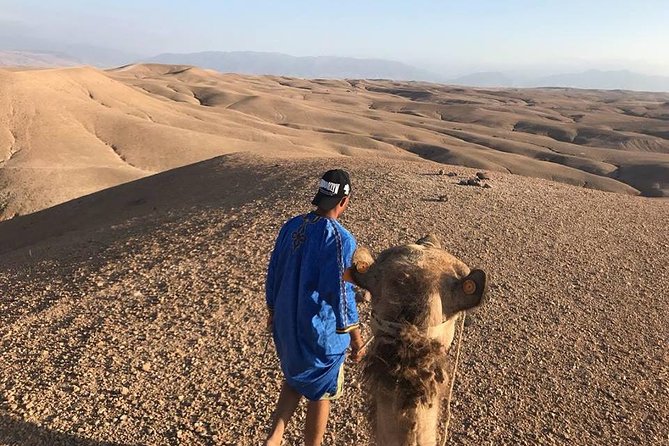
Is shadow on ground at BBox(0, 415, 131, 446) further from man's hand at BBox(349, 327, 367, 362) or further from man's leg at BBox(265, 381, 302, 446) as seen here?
man's hand at BBox(349, 327, 367, 362)

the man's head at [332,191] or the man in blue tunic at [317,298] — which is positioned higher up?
the man's head at [332,191]

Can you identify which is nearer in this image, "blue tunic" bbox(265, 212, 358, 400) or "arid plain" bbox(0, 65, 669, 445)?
"blue tunic" bbox(265, 212, 358, 400)

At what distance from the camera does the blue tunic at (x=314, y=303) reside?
115 inches

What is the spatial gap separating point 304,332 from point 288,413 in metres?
0.72

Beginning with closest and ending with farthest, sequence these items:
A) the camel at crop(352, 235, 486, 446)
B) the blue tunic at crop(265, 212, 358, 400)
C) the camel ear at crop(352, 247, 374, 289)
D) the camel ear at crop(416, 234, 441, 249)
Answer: the camel at crop(352, 235, 486, 446), the camel ear at crop(352, 247, 374, 289), the camel ear at crop(416, 234, 441, 249), the blue tunic at crop(265, 212, 358, 400)

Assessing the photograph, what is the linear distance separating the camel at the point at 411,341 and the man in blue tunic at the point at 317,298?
0.78 meters

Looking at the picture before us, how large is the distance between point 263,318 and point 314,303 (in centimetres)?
353

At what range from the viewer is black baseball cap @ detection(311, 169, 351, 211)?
2974 mm

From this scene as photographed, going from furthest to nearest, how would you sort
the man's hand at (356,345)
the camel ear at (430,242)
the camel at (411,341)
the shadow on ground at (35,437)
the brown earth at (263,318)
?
the brown earth at (263,318) → the shadow on ground at (35,437) → the man's hand at (356,345) → the camel ear at (430,242) → the camel at (411,341)

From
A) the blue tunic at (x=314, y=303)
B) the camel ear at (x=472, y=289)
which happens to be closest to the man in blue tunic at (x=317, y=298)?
the blue tunic at (x=314, y=303)

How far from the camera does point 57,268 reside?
8.18 meters

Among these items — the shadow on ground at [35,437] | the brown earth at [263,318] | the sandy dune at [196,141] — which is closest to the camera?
the shadow on ground at [35,437]

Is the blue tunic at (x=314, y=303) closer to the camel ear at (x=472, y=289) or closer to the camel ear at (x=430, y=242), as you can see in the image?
the camel ear at (x=430, y=242)

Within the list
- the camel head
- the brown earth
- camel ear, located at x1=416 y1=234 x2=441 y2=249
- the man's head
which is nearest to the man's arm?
the man's head
